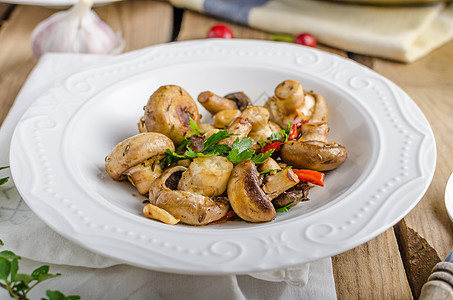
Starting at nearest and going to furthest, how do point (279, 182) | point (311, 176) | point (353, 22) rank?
1. point (279, 182)
2. point (311, 176)
3. point (353, 22)

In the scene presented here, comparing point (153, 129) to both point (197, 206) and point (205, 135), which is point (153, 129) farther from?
point (197, 206)

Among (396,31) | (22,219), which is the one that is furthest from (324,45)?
(22,219)

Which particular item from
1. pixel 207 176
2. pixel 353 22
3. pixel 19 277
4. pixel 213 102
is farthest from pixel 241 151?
pixel 353 22

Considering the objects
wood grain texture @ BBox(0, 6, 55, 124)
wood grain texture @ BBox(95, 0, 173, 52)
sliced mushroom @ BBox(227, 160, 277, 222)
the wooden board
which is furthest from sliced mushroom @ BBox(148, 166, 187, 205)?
wood grain texture @ BBox(95, 0, 173, 52)

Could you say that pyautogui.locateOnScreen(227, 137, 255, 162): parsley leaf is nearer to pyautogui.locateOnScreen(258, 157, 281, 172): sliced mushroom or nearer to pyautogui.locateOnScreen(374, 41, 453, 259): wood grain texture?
pyautogui.locateOnScreen(258, 157, 281, 172): sliced mushroom

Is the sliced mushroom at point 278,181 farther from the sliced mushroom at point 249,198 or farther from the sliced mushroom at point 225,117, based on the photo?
the sliced mushroom at point 225,117

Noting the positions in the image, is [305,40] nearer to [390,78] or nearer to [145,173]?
[390,78]
